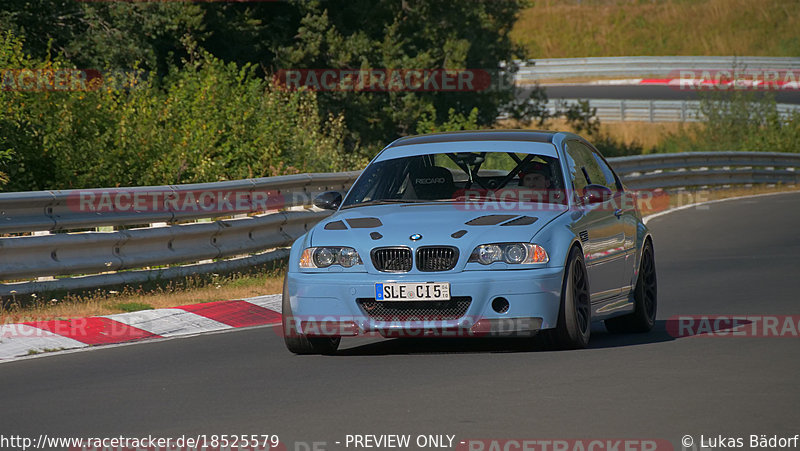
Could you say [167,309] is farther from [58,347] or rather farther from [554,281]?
[554,281]

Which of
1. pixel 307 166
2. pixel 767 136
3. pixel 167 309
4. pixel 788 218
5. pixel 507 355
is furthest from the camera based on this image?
pixel 767 136

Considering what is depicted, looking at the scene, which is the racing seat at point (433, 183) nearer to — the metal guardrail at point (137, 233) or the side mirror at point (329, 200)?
the side mirror at point (329, 200)

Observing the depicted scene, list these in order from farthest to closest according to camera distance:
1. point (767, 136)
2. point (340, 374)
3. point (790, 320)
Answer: point (767, 136)
point (790, 320)
point (340, 374)

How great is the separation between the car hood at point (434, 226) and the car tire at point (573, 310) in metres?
0.34

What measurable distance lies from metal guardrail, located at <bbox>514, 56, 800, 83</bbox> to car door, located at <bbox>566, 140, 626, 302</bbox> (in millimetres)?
49229

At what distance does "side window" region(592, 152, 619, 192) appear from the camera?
11.2 meters

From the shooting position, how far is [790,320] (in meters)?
11.1

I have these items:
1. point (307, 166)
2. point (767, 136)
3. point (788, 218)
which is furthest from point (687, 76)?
point (307, 166)

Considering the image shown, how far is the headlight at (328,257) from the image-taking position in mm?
9188

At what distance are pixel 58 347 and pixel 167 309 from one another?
67.9 inches

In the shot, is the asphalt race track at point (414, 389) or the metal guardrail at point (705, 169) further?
the metal guardrail at point (705, 169)

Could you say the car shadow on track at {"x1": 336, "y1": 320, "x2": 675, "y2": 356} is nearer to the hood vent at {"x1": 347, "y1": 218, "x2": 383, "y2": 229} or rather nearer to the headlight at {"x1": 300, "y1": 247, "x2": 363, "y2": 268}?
the headlight at {"x1": 300, "y1": 247, "x2": 363, "y2": 268}

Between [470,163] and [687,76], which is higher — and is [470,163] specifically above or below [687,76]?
above

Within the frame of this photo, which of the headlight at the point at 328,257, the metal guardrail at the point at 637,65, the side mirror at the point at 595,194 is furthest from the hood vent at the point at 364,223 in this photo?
the metal guardrail at the point at 637,65
